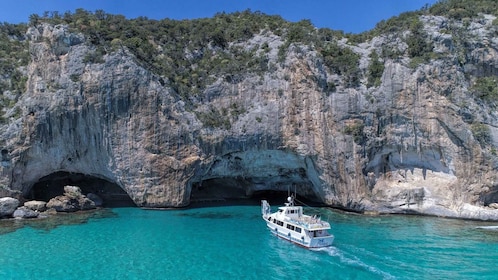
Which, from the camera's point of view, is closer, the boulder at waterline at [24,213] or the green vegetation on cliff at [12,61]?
→ the boulder at waterline at [24,213]

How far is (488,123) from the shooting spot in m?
31.6

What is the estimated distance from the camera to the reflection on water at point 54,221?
91.1ft

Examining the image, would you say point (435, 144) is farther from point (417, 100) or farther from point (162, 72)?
point (162, 72)

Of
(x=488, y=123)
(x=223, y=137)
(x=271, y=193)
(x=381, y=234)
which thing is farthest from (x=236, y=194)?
(x=488, y=123)

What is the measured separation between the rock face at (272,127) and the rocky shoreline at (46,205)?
204 millimetres

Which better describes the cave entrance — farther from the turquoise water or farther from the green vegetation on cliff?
the turquoise water

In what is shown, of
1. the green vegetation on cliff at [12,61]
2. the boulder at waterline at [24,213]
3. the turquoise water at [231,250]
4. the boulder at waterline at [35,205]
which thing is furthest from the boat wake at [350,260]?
the green vegetation on cliff at [12,61]

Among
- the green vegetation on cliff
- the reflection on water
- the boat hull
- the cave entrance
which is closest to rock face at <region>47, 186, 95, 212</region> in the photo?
the reflection on water

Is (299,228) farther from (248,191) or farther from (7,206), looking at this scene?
(7,206)

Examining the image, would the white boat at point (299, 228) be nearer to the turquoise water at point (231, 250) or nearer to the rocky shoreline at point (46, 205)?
the turquoise water at point (231, 250)

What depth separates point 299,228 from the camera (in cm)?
2400

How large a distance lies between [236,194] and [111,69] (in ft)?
63.4

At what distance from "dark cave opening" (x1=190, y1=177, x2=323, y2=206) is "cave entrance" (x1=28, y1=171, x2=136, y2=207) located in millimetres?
7883

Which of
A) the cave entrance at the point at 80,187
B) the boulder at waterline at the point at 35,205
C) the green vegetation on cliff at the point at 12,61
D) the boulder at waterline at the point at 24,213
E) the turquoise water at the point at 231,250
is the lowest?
the turquoise water at the point at 231,250
